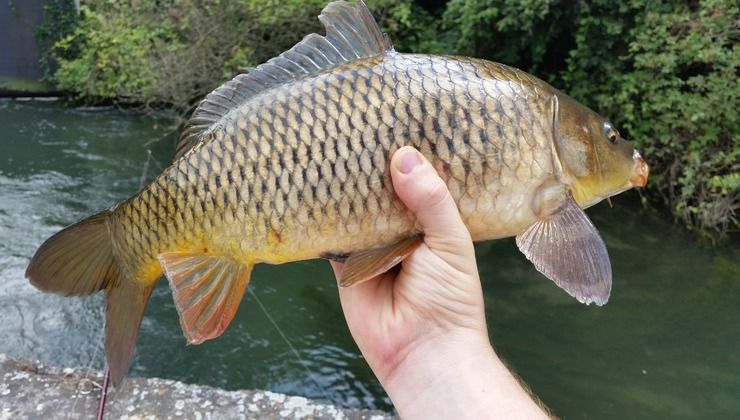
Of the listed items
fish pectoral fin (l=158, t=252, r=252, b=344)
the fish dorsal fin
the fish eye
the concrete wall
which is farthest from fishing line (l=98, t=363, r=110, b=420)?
the concrete wall

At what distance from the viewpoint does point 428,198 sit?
1.30 metres

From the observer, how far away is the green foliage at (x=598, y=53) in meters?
6.17

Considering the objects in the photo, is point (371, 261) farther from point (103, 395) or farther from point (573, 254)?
point (103, 395)

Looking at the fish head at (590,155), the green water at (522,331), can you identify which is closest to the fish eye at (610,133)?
the fish head at (590,155)

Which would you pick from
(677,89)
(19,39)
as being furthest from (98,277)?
(19,39)

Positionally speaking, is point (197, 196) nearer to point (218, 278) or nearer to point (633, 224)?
point (218, 278)

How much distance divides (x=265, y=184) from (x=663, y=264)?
5.56 m

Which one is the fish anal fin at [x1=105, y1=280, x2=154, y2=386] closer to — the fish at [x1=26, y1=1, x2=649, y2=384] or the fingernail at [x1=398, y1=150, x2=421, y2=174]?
the fish at [x1=26, y1=1, x2=649, y2=384]

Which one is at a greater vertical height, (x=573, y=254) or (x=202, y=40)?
(x=573, y=254)

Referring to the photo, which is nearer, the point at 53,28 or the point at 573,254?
the point at 573,254

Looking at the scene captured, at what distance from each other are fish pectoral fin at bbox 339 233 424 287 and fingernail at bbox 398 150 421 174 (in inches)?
8.1

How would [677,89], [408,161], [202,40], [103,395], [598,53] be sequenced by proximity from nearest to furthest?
[408,161], [103,395], [677,89], [598,53], [202,40]

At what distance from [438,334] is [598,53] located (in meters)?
6.20

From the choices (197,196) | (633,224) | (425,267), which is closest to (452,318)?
(425,267)
